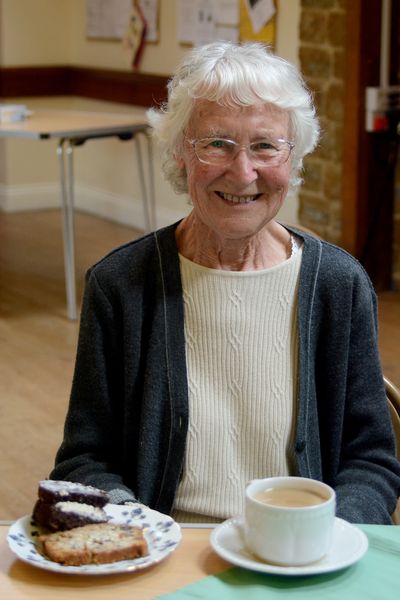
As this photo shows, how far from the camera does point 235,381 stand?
1.65 m

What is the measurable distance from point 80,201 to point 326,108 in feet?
8.32

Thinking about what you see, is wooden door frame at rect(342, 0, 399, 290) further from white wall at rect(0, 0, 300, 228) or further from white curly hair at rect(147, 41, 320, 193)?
white curly hair at rect(147, 41, 320, 193)

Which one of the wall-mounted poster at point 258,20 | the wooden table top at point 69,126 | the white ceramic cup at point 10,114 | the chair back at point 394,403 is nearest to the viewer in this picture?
the chair back at point 394,403

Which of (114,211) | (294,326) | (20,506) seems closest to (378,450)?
(294,326)

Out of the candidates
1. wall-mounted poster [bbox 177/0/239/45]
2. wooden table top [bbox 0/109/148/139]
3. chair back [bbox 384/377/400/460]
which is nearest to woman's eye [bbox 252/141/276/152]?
chair back [bbox 384/377/400/460]

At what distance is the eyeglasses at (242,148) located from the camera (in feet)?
5.20

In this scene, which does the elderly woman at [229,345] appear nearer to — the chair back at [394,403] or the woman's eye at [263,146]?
the woman's eye at [263,146]

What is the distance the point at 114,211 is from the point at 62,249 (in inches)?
30.3

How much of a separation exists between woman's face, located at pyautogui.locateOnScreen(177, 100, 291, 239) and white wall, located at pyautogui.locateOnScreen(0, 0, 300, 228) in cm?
490

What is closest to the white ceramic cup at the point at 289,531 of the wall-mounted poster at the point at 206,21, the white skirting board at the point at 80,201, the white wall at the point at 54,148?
the wall-mounted poster at the point at 206,21

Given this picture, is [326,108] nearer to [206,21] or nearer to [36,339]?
[206,21]

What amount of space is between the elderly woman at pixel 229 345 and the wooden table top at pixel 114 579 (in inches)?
14.0

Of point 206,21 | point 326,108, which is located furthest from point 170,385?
point 206,21

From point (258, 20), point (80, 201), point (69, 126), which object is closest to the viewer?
point (69, 126)
